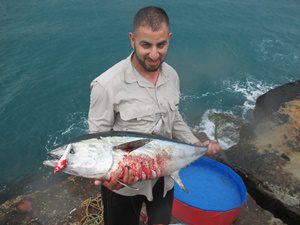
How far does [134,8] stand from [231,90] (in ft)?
25.0

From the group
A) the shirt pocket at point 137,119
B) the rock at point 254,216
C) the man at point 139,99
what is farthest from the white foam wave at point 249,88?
the shirt pocket at point 137,119

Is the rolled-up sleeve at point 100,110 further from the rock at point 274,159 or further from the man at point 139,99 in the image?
the rock at point 274,159

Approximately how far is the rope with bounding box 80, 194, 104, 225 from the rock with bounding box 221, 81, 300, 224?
2.40 m

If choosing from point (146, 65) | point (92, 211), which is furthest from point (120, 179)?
Result: point (92, 211)

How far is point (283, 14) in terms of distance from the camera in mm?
17922

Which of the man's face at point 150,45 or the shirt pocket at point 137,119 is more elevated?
the man's face at point 150,45

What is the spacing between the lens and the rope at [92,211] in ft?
15.8

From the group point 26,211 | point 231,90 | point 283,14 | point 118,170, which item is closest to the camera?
point 118,170

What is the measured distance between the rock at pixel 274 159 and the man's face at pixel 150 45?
3.23 meters

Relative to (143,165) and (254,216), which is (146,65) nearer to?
(143,165)

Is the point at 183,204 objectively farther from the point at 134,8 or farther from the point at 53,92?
the point at 134,8

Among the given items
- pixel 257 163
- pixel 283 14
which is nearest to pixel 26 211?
pixel 257 163

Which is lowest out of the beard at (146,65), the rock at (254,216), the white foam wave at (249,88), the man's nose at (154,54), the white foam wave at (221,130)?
the white foam wave at (221,130)

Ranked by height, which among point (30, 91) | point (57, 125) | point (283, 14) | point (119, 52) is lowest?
point (57, 125)
